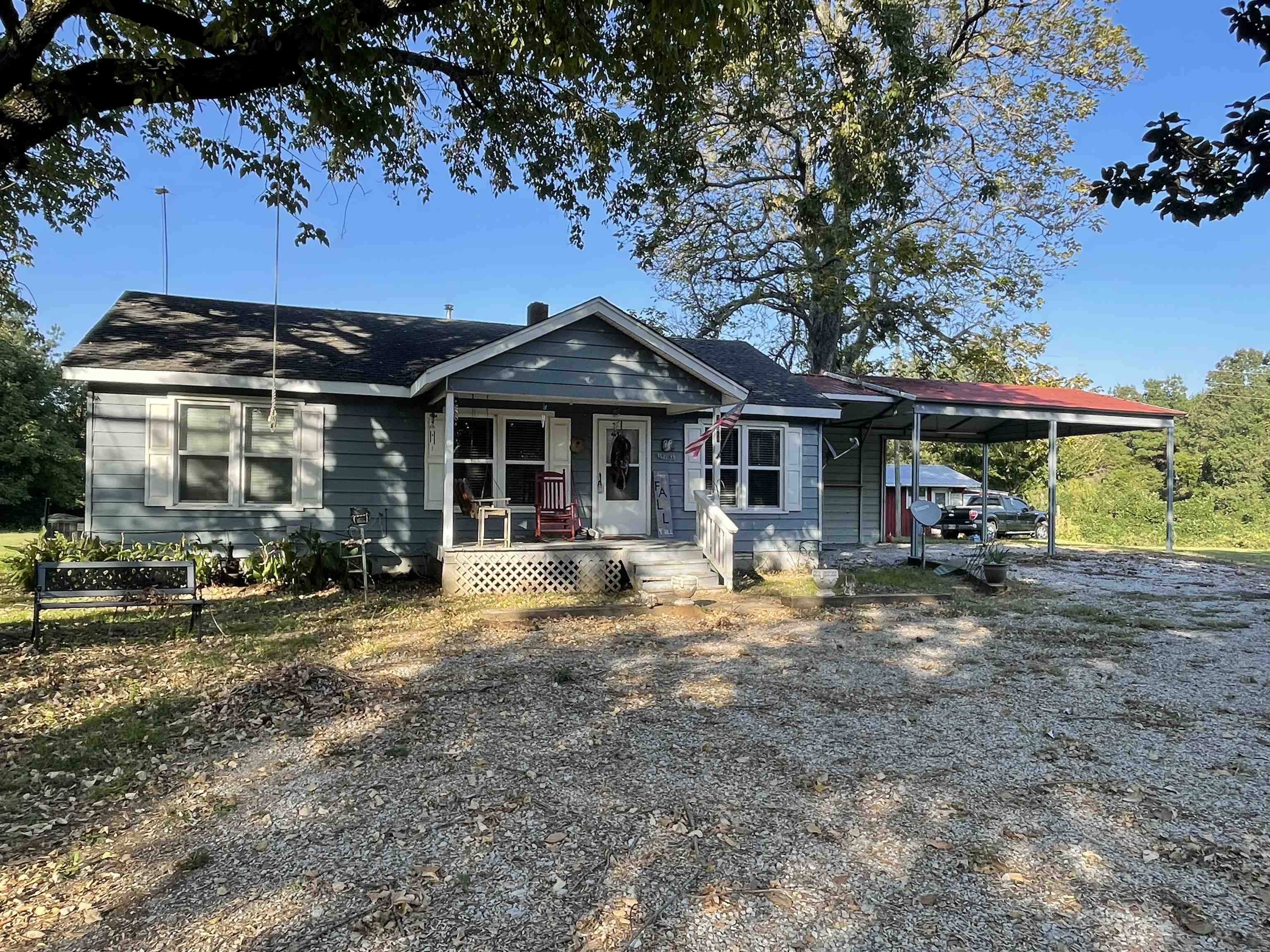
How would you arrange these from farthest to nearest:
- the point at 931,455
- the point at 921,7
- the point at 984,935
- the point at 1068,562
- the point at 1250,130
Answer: the point at 931,455
the point at 921,7
the point at 1068,562
the point at 1250,130
the point at 984,935

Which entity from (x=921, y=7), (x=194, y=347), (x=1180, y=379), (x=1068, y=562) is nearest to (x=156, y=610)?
(x=194, y=347)

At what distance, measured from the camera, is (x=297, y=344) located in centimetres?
1191

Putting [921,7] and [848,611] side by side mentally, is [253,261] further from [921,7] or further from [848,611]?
[921,7]

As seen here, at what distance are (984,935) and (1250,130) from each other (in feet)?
10.7

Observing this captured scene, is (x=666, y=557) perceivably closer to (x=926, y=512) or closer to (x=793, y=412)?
(x=793, y=412)

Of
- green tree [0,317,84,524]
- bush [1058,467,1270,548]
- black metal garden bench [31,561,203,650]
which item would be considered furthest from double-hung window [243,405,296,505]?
bush [1058,467,1270,548]

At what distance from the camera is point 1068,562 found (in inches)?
599

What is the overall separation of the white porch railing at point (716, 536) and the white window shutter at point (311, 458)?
5684 millimetres

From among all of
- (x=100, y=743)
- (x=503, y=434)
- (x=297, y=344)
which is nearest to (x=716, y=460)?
(x=503, y=434)

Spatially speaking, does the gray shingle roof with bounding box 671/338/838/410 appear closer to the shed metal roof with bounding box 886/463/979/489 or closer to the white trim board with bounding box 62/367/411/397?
the white trim board with bounding box 62/367/411/397

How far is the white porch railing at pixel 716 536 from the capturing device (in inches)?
411

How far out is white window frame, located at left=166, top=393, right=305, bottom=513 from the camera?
1025cm

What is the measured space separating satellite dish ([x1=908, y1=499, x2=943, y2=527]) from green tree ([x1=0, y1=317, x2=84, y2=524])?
2837 centimetres

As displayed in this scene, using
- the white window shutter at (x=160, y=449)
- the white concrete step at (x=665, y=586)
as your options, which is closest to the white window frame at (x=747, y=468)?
the white concrete step at (x=665, y=586)
